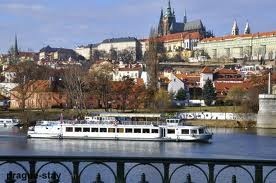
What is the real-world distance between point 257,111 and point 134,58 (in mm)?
106687

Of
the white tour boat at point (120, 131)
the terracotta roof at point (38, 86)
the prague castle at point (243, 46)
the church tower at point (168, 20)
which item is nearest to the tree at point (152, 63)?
the terracotta roof at point (38, 86)

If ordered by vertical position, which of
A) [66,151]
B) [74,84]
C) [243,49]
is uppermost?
[243,49]

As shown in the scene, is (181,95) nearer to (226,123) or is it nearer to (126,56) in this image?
(226,123)

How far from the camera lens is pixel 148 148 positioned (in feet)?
124

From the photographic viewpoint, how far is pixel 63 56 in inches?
7111

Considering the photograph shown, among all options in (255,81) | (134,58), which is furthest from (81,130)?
(134,58)

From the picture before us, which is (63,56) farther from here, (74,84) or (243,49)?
(74,84)

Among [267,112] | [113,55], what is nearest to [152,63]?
[267,112]

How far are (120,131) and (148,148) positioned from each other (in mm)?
7778

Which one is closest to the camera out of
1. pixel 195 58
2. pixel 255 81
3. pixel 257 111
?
pixel 257 111

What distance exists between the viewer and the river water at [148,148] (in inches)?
1287

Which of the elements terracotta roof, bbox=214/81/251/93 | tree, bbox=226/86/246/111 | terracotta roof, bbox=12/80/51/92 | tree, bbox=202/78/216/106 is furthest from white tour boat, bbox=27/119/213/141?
terracotta roof, bbox=214/81/251/93

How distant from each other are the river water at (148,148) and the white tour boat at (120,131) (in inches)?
51.4

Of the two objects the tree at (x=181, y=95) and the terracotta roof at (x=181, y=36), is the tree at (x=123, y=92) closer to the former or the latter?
the tree at (x=181, y=95)
